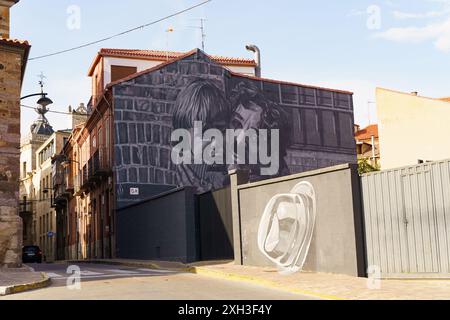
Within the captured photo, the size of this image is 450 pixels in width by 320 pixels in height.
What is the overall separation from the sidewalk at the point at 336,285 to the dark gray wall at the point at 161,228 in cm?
542

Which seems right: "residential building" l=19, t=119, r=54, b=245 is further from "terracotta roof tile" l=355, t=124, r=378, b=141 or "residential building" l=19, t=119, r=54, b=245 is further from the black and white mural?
the black and white mural

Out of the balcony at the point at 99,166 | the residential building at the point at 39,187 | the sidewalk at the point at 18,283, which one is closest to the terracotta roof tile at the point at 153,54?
→ the balcony at the point at 99,166

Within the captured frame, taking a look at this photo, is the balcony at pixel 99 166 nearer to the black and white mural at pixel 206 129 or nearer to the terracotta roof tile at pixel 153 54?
the black and white mural at pixel 206 129

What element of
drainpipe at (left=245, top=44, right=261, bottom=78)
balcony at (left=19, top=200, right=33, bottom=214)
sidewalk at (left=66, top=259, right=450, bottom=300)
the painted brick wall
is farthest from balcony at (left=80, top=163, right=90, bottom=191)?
balcony at (left=19, top=200, right=33, bottom=214)

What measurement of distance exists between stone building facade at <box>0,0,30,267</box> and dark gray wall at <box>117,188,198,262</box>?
18.8ft

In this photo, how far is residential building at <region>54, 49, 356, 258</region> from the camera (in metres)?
30.7

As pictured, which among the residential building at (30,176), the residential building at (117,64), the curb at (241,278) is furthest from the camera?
the residential building at (30,176)

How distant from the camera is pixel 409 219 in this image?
493 inches

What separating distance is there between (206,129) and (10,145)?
1359cm

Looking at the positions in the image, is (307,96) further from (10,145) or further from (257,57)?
(10,145)

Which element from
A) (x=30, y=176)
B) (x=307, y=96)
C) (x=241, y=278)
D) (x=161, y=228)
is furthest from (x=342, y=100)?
(x=30, y=176)

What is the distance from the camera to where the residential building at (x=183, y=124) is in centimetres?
3073
